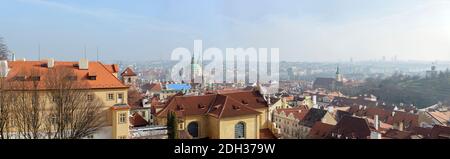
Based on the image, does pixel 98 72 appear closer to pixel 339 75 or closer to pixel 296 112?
pixel 296 112

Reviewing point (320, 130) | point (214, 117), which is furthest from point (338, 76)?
point (214, 117)

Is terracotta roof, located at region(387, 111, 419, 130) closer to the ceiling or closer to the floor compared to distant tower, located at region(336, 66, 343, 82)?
closer to the floor

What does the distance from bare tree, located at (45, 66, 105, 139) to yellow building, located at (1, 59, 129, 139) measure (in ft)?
0.69

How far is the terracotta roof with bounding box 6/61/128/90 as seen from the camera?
10.1 metres

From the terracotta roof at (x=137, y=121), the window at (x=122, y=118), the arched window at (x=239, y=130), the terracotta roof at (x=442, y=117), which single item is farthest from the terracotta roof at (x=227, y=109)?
the terracotta roof at (x=442, y=117)

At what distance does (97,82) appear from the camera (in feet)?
36.5

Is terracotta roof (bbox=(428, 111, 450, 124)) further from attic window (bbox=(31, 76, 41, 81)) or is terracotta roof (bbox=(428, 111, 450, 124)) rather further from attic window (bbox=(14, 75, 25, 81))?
attic window (bbox=(14, 75, 25, 81))

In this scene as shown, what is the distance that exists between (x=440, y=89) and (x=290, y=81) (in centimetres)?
1920

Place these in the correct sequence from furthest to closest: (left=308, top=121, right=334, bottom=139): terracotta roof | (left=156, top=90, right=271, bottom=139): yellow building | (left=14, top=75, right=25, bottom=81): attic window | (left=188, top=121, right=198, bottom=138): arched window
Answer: (left=308, top=121, right=334, bottom=139): terracotta roof < (left=188, top=121, right=198, bottom=138): arched window < (left=156, top=90, right=271, bottom=139): yellow building < (left=14, top=75, right=25, bottom=81): attic window

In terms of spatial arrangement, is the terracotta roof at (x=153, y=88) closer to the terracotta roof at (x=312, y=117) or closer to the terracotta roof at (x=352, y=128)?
the terracotta roof at (x=312, y=117)

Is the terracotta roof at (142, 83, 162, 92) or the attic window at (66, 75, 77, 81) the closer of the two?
the attic window at (66, 75, 77, 81)

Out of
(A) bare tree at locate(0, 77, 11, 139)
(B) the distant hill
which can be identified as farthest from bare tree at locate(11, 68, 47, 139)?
(B) the distant hill

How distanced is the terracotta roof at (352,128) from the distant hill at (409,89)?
86.9ft
